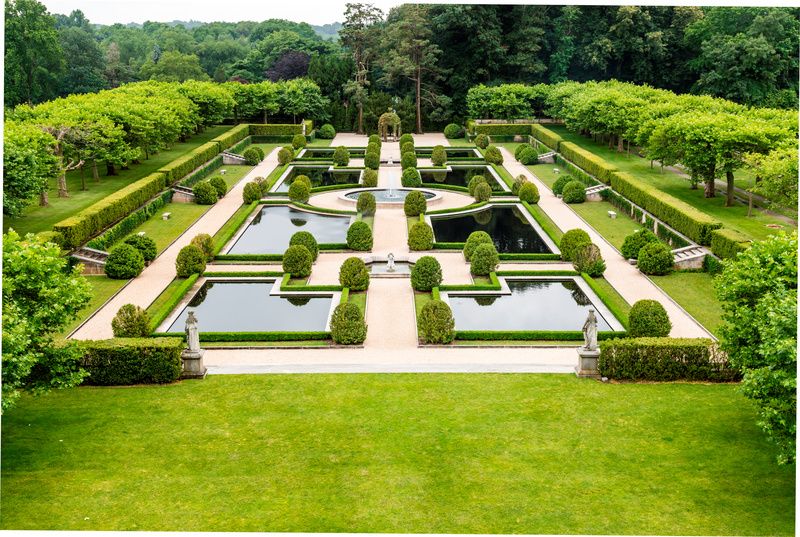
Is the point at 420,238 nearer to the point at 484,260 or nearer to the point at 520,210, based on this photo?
the point at 484,260

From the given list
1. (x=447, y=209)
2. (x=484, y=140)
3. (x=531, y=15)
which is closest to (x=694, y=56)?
(x=531, y=15)

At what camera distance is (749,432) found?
1966 cm

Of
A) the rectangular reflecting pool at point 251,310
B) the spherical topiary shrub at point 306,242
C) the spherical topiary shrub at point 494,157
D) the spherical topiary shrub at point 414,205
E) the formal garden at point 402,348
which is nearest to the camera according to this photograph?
the formal garden at point 402,348

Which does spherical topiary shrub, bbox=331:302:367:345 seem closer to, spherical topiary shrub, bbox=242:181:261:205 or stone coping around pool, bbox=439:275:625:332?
stone coping around pool, bbox=439:275:625:332

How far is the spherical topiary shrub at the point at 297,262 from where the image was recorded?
34562 mm

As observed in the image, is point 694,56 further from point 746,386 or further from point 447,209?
point 746,386

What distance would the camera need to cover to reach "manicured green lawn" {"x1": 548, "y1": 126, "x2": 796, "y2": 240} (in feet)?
136

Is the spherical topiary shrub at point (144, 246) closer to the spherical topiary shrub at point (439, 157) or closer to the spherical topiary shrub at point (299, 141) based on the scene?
the spherical topiary shrub at point (439, 157)

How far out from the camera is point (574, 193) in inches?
1961

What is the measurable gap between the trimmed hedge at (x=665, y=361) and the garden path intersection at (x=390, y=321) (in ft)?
5.40

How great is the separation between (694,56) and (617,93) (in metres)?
32.3

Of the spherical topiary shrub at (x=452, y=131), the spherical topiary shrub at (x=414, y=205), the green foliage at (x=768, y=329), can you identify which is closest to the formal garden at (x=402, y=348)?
the green foliage at (x=768, y=329)

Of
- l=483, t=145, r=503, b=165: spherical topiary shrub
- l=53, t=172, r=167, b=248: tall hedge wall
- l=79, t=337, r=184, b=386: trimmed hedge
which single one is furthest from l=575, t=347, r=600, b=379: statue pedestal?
l=483, t=145, r=503, b=165: spherical topiary shrub

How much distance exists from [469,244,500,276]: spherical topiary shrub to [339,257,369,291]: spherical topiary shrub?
497 centimetres
